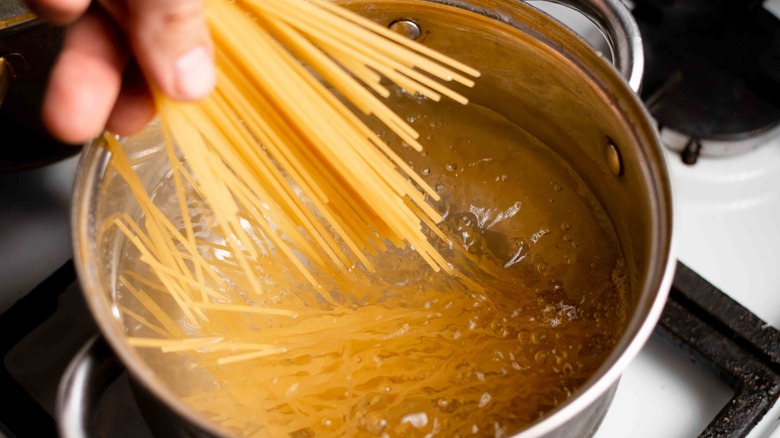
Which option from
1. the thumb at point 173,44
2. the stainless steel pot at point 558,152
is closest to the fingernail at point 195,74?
the thumb at point 173,44

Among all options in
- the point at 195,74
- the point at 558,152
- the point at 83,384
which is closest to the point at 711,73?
the point at 558,152

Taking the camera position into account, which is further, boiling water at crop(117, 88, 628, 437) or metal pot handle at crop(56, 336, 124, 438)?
boiling water at crop(117, 88, 628, 437)

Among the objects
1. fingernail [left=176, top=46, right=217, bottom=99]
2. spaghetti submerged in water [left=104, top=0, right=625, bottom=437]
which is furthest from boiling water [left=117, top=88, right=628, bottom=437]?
fingernail [left=176, top=46, right=217, bottom=99]

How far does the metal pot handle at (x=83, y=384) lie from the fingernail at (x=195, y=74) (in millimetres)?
158

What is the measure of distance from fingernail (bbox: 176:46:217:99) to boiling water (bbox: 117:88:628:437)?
0.69 feet

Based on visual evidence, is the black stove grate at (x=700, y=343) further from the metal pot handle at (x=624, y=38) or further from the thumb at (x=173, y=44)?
the thumb at (x=173, y=44)

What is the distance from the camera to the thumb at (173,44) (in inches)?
16.7

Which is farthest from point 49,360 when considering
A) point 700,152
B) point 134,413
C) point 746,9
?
point 746,9

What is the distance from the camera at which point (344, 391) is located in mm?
580

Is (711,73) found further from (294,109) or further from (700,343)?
(294,109)

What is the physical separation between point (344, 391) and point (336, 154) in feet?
0.62

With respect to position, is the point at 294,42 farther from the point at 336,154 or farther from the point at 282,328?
the point at 282,328

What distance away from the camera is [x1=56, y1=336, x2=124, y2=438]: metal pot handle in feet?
1.39

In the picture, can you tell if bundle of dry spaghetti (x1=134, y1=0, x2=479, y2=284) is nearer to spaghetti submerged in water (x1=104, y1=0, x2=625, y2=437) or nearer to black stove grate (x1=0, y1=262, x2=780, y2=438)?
spaghetti submerged in water (x1=104, y1=0, x2=625, y2=437)
